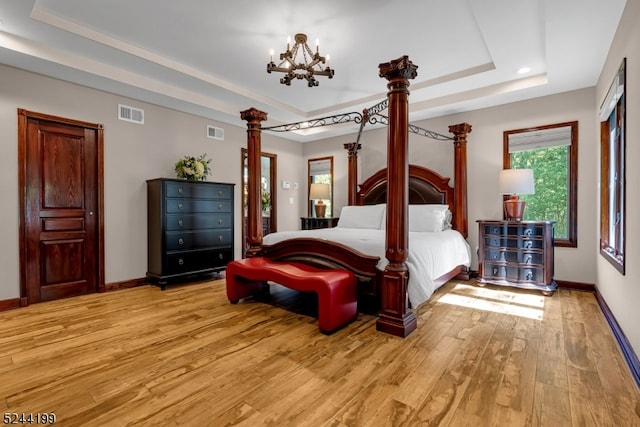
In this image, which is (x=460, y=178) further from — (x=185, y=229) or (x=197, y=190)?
(x=185, y=229)

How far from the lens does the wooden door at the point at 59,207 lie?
11.4 ft

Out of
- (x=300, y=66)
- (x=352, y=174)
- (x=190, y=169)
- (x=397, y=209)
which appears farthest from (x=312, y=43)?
(x=352, y=174)

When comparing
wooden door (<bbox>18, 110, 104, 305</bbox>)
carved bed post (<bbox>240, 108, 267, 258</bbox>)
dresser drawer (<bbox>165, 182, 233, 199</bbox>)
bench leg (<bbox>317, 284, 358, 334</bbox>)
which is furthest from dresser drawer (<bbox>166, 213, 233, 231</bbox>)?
bench leg (<bbox>317, 284, 358, 334</bbox>)

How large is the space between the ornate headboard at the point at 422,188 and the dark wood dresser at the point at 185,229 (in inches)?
98.6

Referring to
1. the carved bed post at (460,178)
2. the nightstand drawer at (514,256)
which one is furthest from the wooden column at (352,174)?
the nightstand drawer at (514,256)

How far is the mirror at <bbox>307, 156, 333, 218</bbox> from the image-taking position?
5980mm

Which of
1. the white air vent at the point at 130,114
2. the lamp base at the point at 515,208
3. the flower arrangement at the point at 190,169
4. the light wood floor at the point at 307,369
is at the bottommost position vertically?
the light wood floor at the point at 307,369

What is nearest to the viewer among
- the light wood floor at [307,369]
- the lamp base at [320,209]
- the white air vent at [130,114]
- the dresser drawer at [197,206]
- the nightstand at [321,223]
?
the light wood floor at [307,369]

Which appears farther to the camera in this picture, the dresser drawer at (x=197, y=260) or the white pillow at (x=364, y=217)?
the white pillow at (x=364, y=217)

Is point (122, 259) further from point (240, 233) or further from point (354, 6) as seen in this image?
point (354, 6)

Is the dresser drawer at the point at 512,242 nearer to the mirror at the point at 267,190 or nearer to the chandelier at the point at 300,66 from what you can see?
the chandelier at the point at 300,66

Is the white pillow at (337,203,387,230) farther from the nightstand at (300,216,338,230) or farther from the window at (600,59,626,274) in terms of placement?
the window at (600,59,626,274)

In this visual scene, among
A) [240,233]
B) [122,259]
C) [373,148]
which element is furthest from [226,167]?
[373,148]

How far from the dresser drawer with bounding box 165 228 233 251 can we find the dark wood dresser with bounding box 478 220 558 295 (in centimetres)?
370
